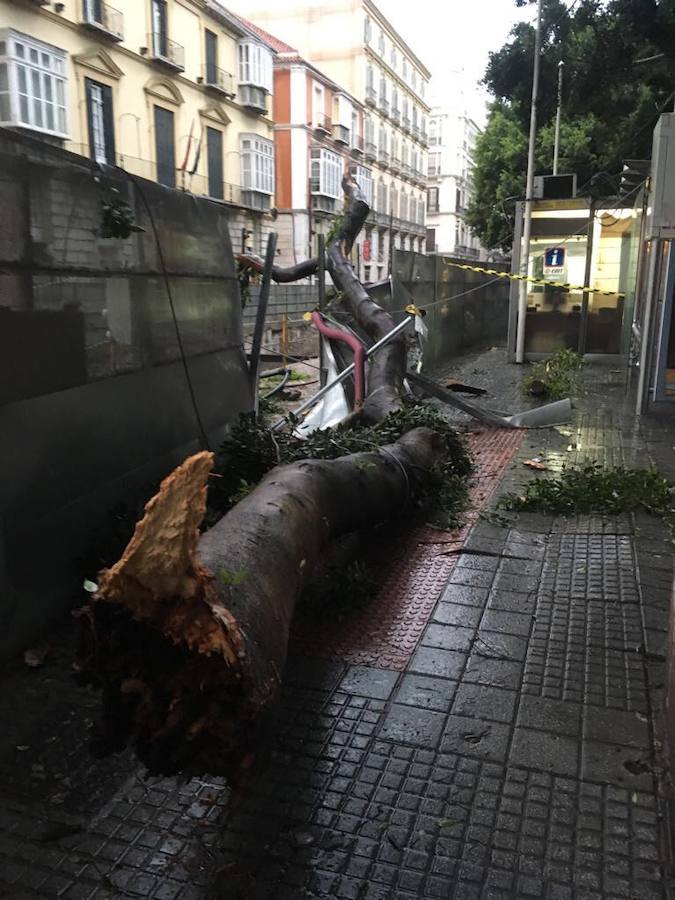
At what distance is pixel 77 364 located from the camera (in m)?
4.21

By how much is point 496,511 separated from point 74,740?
3.84 m

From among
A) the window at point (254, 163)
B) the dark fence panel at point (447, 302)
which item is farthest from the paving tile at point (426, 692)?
the window at point (254, 163)

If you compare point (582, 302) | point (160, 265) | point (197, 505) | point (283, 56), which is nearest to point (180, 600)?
point (197, 505)

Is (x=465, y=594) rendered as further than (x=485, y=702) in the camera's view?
Yes

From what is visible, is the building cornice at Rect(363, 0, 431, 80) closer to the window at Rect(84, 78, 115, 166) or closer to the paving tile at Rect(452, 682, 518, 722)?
the window at Rect(84, 78, 115, 166)

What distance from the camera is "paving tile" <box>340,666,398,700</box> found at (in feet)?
11.2

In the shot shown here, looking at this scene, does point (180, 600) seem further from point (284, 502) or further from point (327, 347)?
point (327, 347)

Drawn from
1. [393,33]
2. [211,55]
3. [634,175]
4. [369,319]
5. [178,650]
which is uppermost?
[393,33]

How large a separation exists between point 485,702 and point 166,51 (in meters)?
32.3

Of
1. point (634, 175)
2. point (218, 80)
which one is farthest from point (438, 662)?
point (218, 80)

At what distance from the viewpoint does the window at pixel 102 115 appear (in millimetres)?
25984

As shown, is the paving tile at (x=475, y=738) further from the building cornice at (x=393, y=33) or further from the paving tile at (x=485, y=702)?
the building cornice at (x=393, y=33)

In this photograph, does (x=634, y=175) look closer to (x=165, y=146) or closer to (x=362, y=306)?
(x=362, y=306)

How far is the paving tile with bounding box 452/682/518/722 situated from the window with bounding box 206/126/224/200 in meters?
33.2
